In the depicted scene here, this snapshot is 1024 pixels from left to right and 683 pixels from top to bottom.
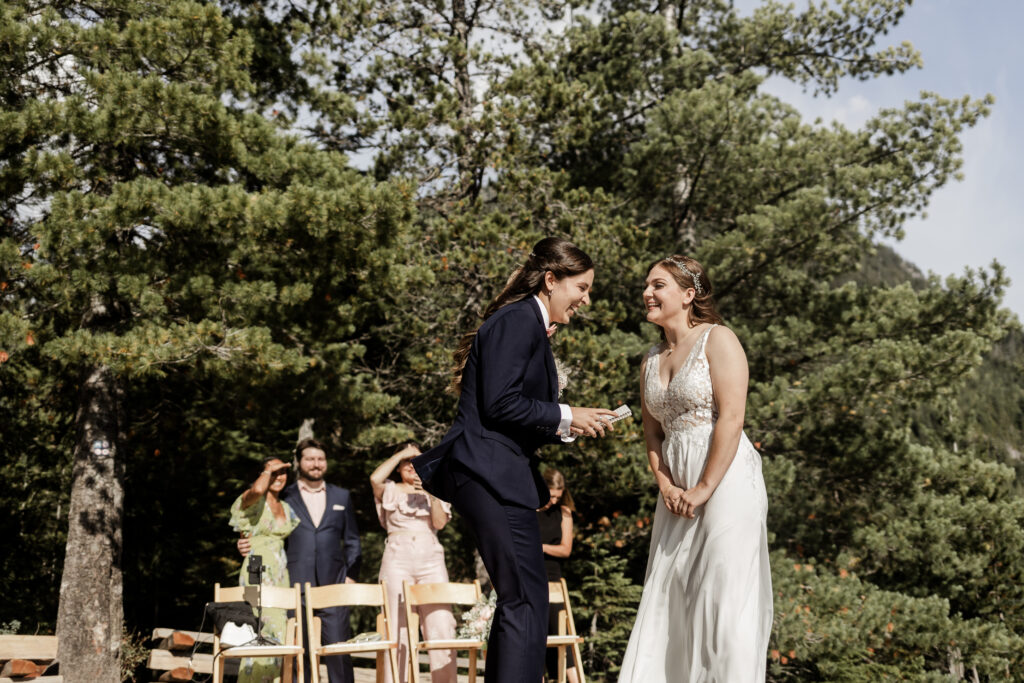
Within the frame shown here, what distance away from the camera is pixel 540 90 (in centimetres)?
1011

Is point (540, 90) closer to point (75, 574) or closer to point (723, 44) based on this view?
point (723, 44)

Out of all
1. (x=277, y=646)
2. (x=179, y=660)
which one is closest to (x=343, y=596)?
(x=277, y=646)

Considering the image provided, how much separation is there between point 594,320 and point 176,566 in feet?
23.7

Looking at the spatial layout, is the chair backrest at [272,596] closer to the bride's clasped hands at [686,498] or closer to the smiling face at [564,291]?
the bride's clasped hands at [686,498]

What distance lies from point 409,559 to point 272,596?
99 centimetres

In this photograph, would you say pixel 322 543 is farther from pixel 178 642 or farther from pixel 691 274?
pixel 691 274

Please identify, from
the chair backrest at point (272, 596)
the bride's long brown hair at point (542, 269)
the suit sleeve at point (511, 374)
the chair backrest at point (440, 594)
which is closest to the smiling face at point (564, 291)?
the bride's long brown hair at point (542, 269)

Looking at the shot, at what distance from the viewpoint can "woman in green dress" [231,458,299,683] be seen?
6.18 metres

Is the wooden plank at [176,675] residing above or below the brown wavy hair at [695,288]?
below

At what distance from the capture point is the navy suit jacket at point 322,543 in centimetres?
649

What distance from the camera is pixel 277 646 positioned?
Answer: 5211 millimetres

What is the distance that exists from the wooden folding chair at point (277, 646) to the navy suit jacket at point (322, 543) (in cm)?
66

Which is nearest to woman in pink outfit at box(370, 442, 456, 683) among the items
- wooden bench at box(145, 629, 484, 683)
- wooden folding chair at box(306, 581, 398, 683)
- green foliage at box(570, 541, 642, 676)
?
wooden folding chair at box(306, 581, 398, 683)

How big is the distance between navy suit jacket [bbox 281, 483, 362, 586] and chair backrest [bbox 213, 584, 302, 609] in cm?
79
